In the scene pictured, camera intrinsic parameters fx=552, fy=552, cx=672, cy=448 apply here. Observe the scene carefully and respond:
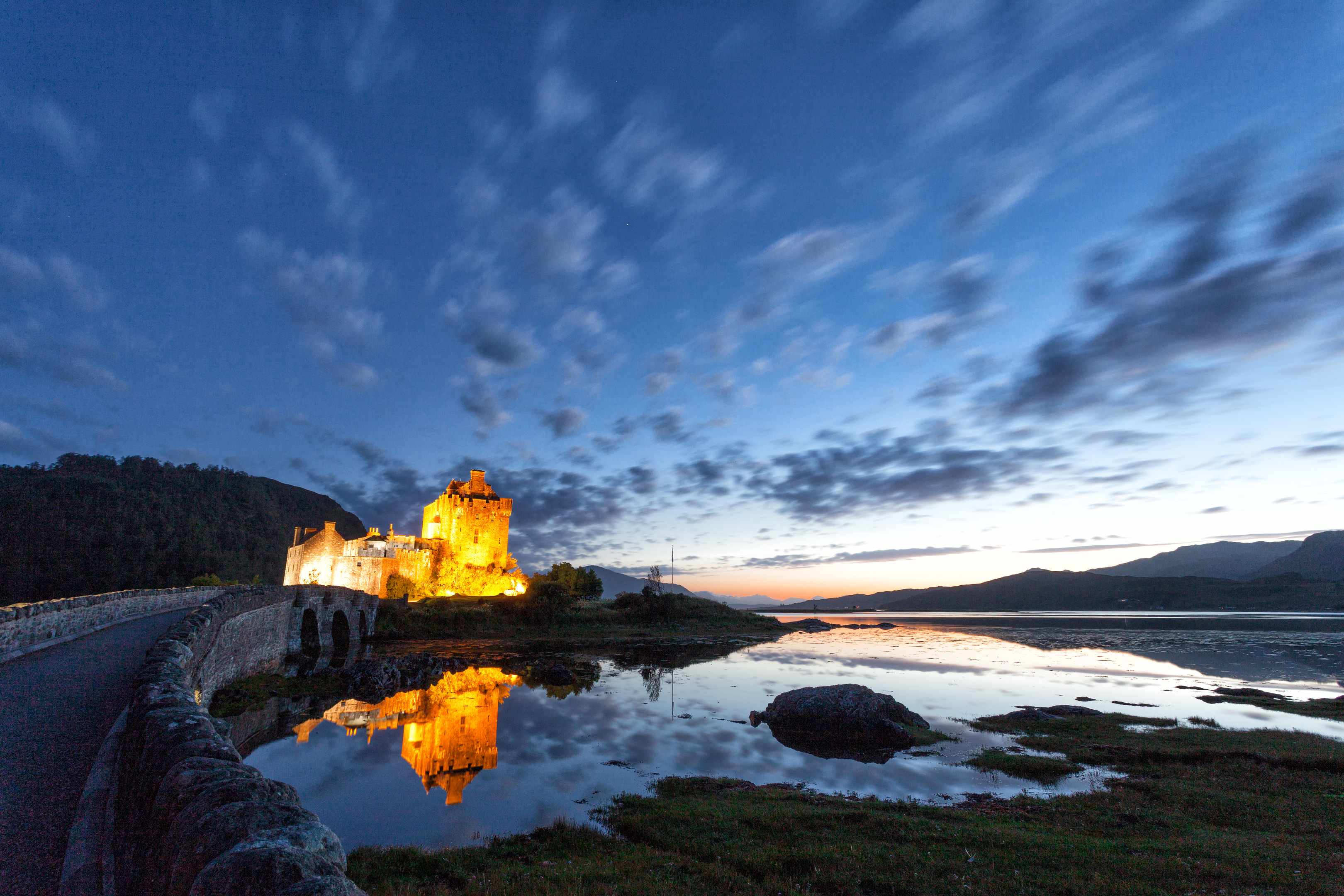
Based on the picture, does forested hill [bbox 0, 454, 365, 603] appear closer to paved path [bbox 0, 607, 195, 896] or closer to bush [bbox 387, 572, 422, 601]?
bush [bbox 387, 572, 422, 601]

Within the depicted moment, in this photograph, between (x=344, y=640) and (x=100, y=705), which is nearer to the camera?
(x=100, y=705)

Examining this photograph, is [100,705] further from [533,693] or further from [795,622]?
[795,622]

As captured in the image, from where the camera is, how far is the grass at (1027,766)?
1694 centimetres

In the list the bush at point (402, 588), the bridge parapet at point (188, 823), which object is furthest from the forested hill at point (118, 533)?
the bridge parapet at point (188, 823)

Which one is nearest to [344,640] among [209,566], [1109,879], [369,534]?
[369,534]

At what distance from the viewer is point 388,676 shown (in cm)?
3216

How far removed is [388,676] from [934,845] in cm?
3079

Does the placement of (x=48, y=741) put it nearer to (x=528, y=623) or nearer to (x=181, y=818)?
(x=181, y=818)

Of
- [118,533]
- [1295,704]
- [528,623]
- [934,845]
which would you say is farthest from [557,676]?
[118,533]

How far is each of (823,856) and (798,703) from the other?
13.9 metres

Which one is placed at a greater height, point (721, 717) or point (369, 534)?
point (369, 534)

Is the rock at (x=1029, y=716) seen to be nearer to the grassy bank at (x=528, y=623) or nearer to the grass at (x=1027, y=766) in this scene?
the grass at (x=1027, y=766)

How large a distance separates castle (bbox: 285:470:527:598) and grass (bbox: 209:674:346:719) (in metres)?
41.9

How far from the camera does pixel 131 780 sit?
603cm
